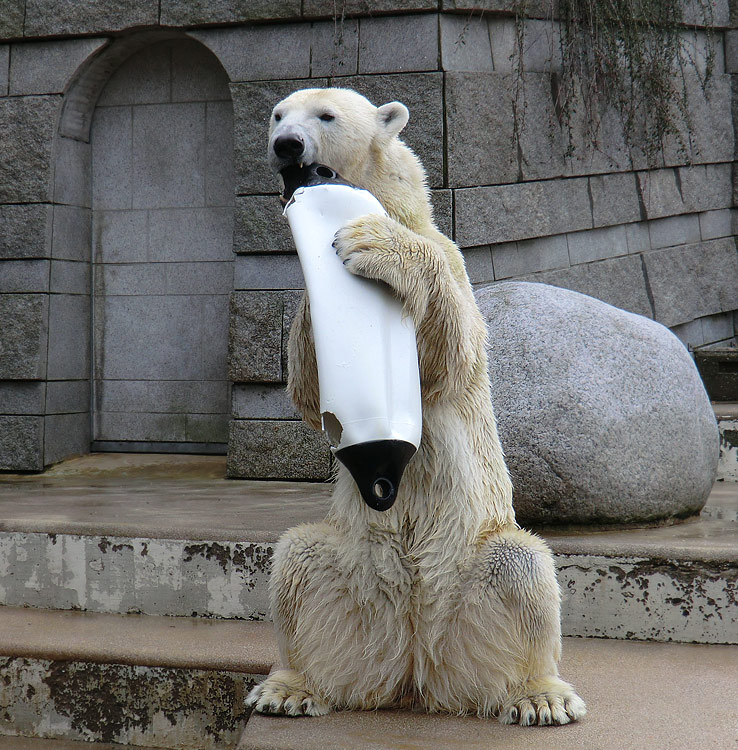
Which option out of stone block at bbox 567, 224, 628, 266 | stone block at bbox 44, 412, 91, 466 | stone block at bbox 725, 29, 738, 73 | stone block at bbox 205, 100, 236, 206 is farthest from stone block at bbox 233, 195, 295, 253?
stone block at bbox 725, 29, 738, 73

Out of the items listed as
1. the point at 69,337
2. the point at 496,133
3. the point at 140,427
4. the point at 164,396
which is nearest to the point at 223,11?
the point at 496,133

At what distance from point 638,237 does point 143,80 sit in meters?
3.68

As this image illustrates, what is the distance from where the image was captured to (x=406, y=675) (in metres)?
2.09

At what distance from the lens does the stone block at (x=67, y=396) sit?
18.6 feet

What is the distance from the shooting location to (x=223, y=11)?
5242 millimetres

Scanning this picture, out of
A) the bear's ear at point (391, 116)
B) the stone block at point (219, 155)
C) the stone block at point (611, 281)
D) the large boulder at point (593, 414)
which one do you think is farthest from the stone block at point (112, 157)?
the bear's ear at point (391, 116)

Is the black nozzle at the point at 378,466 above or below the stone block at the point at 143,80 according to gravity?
below

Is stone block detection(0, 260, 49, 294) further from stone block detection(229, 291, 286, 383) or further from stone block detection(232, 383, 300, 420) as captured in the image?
stone block detection(232, 383, 300, 420)

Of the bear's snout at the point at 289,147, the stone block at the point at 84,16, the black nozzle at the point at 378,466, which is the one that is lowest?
the black nozzle at the point at 378,466

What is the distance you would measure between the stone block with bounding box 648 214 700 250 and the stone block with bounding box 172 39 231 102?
3259 mm

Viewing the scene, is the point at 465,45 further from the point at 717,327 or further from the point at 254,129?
the point at 717,327

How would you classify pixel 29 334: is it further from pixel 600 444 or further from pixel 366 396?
pixel 366 396

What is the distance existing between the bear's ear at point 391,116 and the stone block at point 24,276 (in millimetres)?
4022

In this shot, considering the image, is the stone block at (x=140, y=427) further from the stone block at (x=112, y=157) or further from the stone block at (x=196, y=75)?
the stone block at (x=196, y=75)
